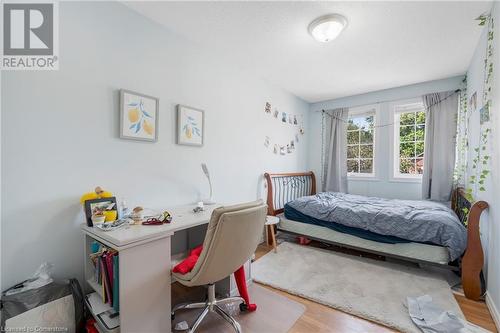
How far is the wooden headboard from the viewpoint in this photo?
318 cm

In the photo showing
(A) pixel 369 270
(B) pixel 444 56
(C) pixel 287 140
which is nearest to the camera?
(A) pixel 369 270

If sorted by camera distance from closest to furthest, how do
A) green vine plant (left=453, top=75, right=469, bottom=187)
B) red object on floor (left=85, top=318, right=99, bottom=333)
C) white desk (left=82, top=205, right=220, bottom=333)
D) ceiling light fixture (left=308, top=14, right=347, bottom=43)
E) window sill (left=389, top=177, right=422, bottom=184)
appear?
white desk (left=82, top=205, right=220, bottom=333)
red object on floor (left=85, top=318, right=99, bottom=333)
ceiling light fixture (left=308, top=14, right=347, bottom=43)
green vine plant (left=453, top=75, right=469, bottom=187)
window sill (left=389, top=177, right=422, bottom=184)

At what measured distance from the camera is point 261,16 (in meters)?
1.84

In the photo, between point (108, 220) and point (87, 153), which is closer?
point (108, 220)

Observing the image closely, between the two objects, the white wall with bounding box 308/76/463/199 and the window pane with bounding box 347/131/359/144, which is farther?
the window pane with bounding box 347/131/359/144

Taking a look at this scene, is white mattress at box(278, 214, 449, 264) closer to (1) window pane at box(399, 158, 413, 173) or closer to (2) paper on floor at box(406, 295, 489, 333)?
(2) paper on floor at box(406, 295, 489, 333)

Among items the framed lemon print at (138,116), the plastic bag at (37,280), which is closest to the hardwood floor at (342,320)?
the plastic bag at (37,280)

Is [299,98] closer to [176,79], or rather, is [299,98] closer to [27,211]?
[176,79]

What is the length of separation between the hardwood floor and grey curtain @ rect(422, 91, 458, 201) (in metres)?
1.70

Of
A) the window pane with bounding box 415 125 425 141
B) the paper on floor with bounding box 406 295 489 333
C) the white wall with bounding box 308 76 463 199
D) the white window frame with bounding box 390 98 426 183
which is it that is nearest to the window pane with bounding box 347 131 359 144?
the white wall with bounding box 308 76 463 199

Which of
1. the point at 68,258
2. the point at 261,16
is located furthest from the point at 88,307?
the point at 261,16

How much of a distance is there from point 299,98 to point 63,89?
351 centimetres

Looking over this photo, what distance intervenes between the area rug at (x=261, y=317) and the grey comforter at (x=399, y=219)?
1222mm

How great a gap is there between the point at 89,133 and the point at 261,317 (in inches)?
71.6
